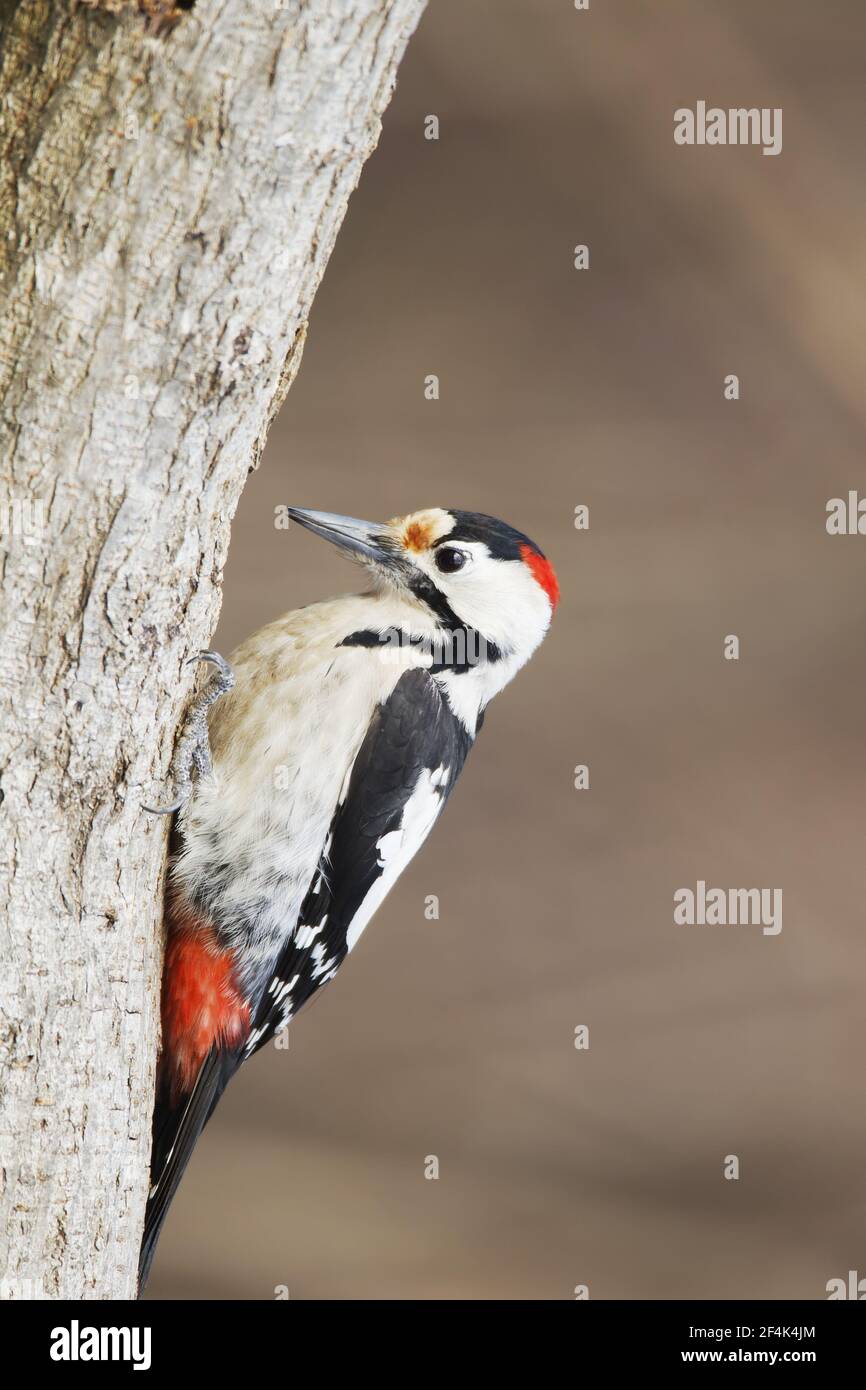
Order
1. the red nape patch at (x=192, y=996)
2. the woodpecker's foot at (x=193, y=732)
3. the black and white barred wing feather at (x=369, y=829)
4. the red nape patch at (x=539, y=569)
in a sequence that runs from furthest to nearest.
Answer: the red nape patch at (x=539, y=569) → the black and white barred wing feather at (x=369, y=829) → the red nape patch at (x=192, y=996) → the woodpecker's foot at (x=193, y=732)

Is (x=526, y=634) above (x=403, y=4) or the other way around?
the other way around

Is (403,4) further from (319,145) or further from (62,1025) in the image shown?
(62,1025)

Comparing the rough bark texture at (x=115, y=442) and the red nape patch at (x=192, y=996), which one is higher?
the rough bark texture at (x=115, y=442)

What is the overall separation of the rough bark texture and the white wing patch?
1.20ft

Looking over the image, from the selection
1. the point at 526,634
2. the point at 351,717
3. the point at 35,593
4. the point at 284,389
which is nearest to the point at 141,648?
the point at 35,593

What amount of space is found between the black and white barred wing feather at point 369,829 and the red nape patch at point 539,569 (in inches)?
8.0

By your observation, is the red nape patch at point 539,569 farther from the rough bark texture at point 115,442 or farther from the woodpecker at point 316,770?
the rough bark texture at point 115,442

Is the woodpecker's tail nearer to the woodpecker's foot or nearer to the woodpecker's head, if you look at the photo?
the woodpecker's foot

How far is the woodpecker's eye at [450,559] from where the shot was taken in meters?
1.60

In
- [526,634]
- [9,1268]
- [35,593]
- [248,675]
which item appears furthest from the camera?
[526,634]

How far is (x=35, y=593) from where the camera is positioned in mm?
1064

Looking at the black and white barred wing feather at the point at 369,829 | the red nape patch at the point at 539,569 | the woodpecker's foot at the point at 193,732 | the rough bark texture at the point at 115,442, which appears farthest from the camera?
the red nape patch at the point at 539,569

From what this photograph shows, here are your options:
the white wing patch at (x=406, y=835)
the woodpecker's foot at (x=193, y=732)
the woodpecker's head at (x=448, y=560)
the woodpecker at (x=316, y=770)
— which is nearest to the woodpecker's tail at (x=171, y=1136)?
the woodpecker at (x=316, y=770)
